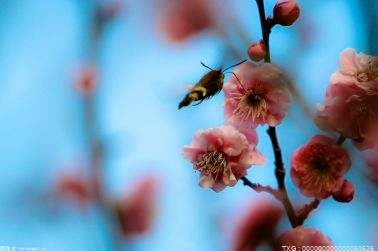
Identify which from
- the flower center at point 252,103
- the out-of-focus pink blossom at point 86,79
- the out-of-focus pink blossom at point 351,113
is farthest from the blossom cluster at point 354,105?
the out-of-focus pink blossom at point 86,79

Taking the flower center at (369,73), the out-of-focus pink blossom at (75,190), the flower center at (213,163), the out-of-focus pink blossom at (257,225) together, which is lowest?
the out-of-focus pink blossom at (257,225)

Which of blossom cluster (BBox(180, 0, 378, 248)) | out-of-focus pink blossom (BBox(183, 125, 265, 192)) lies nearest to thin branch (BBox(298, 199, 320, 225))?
blossom cluster (BBox(180, 0, 378, 248))

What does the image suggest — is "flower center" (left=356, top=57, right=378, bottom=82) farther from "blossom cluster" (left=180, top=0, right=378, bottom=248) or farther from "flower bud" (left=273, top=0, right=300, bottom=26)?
"flower bud" (left=273, top=0, right=300, bottom=26)

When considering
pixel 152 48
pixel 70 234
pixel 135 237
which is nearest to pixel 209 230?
pixel 135 237

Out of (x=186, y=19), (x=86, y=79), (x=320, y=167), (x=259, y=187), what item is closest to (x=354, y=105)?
(x=320, y=167)

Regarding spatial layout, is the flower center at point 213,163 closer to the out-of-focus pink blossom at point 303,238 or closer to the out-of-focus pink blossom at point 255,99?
the out-of-focus pink blossom at point 255,99

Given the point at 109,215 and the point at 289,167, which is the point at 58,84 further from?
the point at 289,167

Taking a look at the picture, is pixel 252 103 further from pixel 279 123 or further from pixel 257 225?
pixel 257 225
